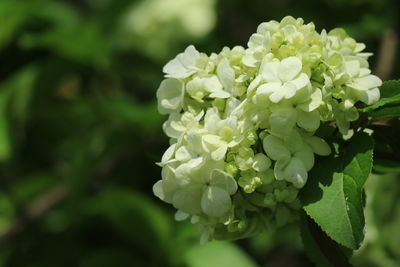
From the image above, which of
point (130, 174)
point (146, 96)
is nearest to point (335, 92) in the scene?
point (130, 174)

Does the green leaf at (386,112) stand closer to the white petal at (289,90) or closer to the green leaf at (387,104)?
the green leaf at (387,104)

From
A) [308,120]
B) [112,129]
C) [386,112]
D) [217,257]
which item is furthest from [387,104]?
[112,129]

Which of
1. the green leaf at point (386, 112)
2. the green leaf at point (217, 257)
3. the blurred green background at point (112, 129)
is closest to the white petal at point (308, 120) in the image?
the green leaf at point (386, 112)

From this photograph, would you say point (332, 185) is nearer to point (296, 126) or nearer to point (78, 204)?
point (296, 126)

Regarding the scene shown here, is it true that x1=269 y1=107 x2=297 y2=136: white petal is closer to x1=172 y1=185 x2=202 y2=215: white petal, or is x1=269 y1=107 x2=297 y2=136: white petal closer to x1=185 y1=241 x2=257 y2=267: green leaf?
x1=172 y1=185 x2=202 y2=215: white petal

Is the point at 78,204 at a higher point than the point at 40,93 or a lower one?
lower

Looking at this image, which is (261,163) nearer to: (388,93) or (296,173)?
(296,173)
